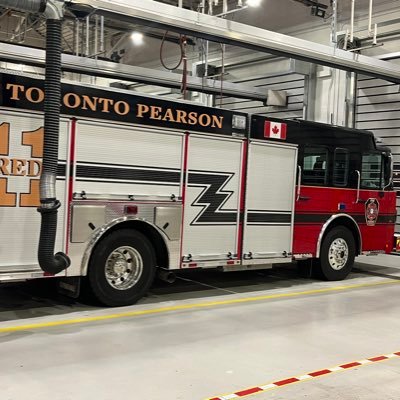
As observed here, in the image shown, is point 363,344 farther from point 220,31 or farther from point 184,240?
point 220,31

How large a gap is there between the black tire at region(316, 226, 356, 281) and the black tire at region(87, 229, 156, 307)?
3704mm

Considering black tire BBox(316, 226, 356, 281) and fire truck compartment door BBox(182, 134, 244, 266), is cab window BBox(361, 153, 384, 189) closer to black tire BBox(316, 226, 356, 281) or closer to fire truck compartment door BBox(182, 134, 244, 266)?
black tire BBox(316, 226, 356, 281)

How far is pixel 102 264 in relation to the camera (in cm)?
704

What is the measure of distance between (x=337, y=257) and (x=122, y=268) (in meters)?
4.58

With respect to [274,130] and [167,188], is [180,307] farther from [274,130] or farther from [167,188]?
[274,130]

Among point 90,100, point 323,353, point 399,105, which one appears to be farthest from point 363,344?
point 399,105

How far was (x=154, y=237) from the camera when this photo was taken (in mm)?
7664

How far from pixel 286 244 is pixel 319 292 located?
0.97m

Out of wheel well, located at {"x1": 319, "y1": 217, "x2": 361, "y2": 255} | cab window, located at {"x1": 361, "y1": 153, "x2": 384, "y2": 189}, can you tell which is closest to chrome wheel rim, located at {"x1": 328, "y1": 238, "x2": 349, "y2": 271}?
wheel well, located at {"x1": 319, "y1": 217, "x2": 361, "y2": 255}

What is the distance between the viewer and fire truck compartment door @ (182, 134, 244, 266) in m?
7.87

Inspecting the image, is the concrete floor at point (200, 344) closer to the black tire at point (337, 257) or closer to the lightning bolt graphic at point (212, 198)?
the black tire at point (337, 257)

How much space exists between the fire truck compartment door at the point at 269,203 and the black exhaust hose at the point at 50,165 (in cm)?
330

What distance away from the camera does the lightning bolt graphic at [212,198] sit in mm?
7945

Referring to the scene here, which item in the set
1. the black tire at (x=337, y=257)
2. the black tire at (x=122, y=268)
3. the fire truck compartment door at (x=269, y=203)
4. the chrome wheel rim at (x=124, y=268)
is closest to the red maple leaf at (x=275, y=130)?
the fire truck compartment door at (x=269, y=203)
